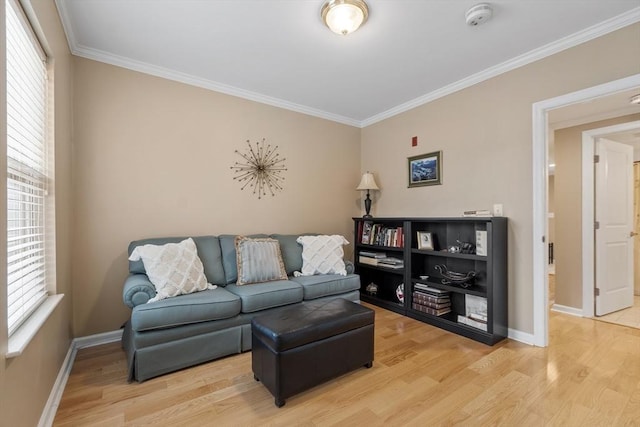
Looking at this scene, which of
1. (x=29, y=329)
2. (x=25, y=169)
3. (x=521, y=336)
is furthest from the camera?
(x=521, y=336)

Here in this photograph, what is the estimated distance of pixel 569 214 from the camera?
338 cm

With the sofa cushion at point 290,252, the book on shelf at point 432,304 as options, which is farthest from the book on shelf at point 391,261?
the sofa cushion at point 290,252

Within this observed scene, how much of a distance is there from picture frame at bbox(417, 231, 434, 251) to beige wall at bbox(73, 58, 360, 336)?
144 centimetres

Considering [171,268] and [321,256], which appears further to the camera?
[321,256]

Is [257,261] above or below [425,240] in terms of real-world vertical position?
below

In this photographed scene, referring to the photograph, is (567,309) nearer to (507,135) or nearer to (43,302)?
(507,135)

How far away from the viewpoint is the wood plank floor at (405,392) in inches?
63.7

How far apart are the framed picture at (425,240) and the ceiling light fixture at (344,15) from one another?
2069 mm

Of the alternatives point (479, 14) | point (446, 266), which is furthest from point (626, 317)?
point (479, 14)

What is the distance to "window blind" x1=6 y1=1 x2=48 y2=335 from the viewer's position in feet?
4.33

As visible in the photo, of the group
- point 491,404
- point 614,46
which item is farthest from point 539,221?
point 491,404

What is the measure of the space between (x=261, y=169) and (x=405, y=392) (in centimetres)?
257

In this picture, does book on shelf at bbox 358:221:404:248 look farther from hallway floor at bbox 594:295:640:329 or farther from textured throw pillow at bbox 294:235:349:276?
hallway floor at bbox 594:295:640:329

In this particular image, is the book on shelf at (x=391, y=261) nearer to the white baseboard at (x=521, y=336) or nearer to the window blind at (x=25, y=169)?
the white baseboard at (x=521, y=336)
